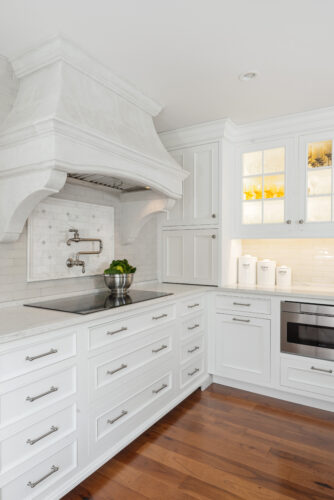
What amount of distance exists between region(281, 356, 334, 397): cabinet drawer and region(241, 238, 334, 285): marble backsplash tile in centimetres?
85

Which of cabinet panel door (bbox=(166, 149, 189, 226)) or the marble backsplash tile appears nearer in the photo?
the marble backsplash tile

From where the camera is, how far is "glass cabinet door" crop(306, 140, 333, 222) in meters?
2.86

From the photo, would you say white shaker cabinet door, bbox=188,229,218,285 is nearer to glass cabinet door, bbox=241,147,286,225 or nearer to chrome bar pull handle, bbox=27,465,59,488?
glass cabinet door, bbox=241,147,286,225

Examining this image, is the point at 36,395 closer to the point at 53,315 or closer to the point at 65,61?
the point at 53,315

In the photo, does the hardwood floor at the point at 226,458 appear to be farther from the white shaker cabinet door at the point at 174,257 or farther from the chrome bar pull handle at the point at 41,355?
the white shaker cabinet door at the point at 174,257

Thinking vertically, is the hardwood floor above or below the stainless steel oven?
below

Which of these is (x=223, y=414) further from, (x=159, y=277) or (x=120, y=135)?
(x=120, y=135)

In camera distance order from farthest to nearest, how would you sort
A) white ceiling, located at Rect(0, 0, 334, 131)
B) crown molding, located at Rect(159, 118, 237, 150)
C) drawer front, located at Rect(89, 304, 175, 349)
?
crown molding, located at Rect(159, 118, 237, 150) → drawer front, located at Rect(89, 304, 175, 349) → white ceiling, located at Rect(0, 0, 334, 131)

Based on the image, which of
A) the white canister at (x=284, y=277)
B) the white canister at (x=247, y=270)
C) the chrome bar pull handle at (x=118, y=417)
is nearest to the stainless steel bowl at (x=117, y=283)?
the chrome bar pull handle at (x=118, y=417)

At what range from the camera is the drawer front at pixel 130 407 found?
1902 millimetres

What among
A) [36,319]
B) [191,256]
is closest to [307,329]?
[191,256]

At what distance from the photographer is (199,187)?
3223 mm

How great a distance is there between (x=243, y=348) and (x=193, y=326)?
1.69 feet

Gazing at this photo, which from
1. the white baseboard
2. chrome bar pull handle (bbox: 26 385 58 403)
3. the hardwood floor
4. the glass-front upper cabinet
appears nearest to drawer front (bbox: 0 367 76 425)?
chrome bar pull handle (bbox: 26 385 58 403)
